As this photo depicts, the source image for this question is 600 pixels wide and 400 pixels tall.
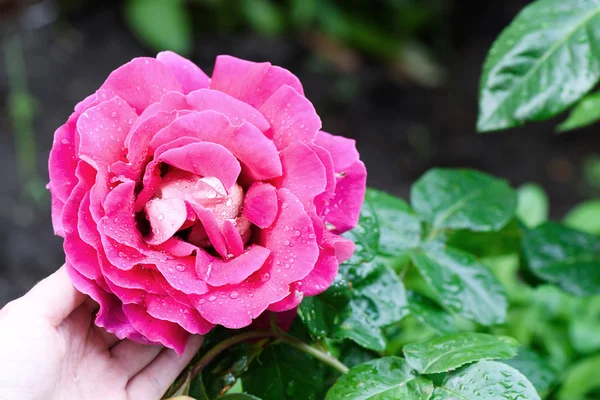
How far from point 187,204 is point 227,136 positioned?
78 mm

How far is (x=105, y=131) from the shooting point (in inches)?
25.2

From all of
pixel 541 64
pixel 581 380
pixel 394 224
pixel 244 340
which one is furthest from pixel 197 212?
pixel 581 380

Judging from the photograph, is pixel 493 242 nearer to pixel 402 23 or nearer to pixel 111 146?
pixel 111 146

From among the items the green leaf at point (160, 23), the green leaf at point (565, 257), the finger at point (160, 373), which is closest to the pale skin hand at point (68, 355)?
the finger at point (160, 373)

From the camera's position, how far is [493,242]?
115 cm

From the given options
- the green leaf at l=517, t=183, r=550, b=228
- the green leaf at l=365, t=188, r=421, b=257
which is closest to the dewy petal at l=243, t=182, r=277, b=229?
the green leaf at l=365, t=188, r=421, b=257

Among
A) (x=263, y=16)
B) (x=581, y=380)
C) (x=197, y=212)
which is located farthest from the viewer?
(x=263, y=16)

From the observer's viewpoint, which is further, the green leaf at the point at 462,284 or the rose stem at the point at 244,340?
the green leaf at the point at 462,284

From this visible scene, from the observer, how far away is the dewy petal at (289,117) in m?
0.66

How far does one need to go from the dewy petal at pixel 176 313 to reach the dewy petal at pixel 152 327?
0.02m

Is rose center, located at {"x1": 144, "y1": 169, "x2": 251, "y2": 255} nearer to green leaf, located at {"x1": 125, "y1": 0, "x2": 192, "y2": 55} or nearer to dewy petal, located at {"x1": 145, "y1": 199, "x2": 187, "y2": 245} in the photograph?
dewy petal, located at {"x1": 145, "y1": 199, "x2": 187, "y2": 245}

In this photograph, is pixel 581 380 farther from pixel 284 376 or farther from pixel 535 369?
pixel 284 376

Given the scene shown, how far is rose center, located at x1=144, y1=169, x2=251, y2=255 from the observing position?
63 centimetres

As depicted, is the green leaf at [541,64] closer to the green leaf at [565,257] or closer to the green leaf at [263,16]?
the green leaf at [565,257]
